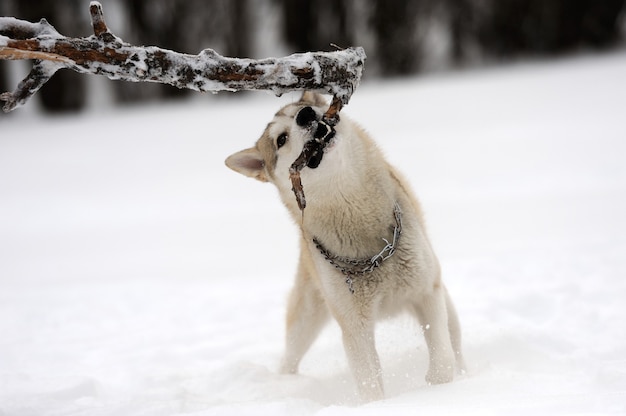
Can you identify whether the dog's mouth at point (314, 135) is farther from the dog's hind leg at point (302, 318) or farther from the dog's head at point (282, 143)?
the dog's hind leg at point (302, 318)

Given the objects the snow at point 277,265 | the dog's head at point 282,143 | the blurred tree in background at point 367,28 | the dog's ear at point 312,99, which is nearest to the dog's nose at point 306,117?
the dog's head at point 282,143

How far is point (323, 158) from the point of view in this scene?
3.52 m

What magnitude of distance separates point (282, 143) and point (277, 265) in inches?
136

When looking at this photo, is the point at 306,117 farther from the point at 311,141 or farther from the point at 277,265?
the point at 277,265

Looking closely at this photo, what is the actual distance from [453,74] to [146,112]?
296 inches

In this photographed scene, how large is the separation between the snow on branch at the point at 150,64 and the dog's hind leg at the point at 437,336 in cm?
119

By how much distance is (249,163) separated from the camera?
4.00 meters

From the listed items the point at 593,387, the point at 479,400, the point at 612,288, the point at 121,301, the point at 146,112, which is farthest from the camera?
the point at 146,112

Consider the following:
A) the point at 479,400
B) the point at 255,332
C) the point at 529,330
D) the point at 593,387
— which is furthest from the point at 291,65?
the point at 255,332

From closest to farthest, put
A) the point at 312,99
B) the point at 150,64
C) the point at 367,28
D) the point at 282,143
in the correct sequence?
the point at 150,64
the point at 282,143
the point at 312,99
the point at 367,28

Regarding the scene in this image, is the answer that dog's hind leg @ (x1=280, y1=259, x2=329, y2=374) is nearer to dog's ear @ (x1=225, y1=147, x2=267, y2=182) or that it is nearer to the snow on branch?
dog's ear @ (x1=225, y1=147, x2=267, y2=182)

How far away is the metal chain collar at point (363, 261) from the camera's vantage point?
358 centimetres

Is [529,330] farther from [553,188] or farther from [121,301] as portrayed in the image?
[553,188]

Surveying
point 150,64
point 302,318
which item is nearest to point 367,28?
point 302,318
